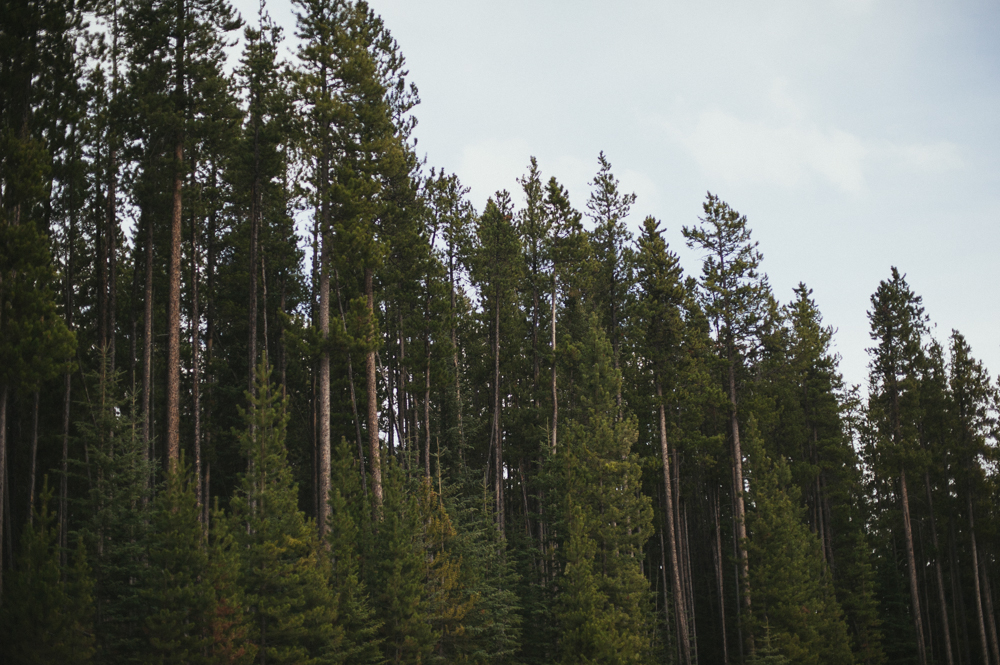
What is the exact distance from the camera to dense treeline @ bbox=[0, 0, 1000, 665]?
15.9 meters

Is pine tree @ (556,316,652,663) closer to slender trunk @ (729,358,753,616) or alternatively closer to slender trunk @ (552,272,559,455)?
slender trunk @ (552,272,559,455)

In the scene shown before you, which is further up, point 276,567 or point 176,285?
point 176,285

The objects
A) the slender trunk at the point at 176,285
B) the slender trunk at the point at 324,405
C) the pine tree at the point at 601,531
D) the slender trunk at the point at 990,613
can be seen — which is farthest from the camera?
the slender trunk at the point at 990,613

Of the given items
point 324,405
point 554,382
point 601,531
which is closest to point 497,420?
point 554,382

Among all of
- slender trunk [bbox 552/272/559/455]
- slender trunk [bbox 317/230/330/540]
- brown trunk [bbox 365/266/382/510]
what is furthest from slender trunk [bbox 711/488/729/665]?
slender trunk [bbox 317/230/330/540]

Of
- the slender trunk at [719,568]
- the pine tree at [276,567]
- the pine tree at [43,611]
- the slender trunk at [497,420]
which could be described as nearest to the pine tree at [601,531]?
the slender trunk at [497,420]

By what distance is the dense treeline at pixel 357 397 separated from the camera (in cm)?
1592

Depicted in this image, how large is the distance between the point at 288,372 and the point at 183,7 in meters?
15.8

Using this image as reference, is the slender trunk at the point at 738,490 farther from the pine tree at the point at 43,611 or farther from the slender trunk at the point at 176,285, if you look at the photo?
the pine tree at the point at 43,611

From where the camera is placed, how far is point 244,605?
609 inches

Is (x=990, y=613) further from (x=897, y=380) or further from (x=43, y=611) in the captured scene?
(x=43, y=611)

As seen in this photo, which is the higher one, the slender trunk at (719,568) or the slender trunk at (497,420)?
the slender trunk at (497,420)

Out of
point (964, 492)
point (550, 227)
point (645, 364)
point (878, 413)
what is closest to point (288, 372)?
point (550, 227)

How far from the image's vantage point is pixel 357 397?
Result: 1246 inches
